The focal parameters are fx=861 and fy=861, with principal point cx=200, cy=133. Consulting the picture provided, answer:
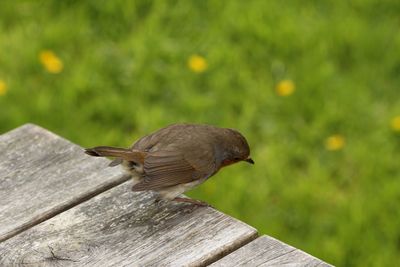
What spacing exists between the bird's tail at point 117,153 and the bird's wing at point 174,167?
3 centimetres

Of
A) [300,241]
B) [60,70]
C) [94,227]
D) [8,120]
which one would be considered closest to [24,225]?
[94,227]

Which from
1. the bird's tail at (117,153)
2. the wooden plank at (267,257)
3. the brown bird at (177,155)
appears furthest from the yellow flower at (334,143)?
the wooden plank at (267,257)

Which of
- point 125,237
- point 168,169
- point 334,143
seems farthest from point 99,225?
point 334,143

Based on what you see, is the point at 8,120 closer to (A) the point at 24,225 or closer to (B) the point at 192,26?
(B) the point at 192,26

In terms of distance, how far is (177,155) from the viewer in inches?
132

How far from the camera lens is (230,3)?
20.9 feet

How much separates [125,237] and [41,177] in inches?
19.7

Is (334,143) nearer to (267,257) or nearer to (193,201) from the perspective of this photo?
(193,201)

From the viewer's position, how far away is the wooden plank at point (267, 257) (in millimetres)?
2594

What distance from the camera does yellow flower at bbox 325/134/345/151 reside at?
5332 millimetres

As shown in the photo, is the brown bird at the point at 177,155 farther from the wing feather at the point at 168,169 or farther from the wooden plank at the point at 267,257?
the wooden plank at the point at 267,257

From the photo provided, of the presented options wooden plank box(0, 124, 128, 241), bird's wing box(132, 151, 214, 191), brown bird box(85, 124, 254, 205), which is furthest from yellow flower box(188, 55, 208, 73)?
wooden plank box(0, 124, 128, 241)

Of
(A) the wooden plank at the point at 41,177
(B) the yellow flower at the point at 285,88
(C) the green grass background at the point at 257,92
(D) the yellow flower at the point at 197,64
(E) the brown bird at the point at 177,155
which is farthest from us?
(D) the yellow flower at the point at 197,64

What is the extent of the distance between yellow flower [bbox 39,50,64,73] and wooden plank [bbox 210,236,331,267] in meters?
3.35
